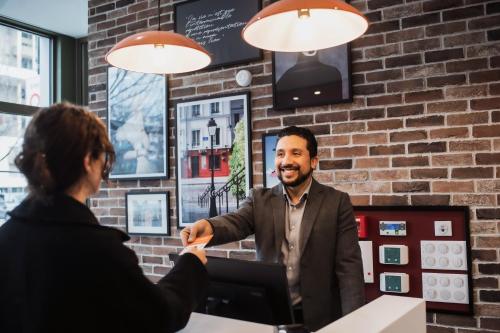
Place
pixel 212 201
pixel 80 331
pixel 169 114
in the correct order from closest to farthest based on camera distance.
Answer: pixel 80 331
pixel 212 201
pixel 169 114

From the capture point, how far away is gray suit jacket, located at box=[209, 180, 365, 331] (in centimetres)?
205

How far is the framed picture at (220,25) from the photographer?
3.13 meters

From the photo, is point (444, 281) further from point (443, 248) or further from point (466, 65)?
point (466, 65)

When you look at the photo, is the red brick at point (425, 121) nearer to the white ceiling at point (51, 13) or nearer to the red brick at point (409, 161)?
the red brick at point (409, 161)

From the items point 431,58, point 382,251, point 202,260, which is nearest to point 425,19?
point 431,58

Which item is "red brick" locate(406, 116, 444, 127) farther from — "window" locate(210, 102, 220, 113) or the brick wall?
"window" locate(210, 102, 220, 113)

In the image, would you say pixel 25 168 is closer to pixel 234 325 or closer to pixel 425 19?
pixel 234 325

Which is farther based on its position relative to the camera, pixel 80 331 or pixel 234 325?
pixel 234 325

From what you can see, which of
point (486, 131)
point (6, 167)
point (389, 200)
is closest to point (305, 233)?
point (389, 200)

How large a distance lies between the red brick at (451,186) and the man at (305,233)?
2.05 feet

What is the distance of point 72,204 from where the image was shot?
1032mm

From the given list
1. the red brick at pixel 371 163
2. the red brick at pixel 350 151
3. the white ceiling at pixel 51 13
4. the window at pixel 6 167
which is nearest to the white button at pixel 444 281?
the red brick at pixel 371 163

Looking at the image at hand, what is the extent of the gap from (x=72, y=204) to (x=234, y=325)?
20.4 inches

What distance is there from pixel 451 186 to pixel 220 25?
177 centimetres
